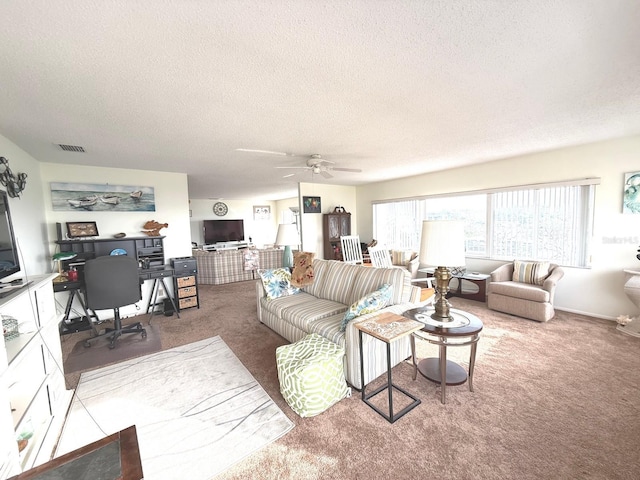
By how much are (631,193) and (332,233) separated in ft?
16.1

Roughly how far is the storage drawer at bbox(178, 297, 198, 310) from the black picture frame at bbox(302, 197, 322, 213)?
3039 millimetres

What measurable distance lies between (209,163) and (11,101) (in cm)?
216

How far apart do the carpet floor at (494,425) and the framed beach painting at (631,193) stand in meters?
1.65

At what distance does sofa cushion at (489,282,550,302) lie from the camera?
3408 mm

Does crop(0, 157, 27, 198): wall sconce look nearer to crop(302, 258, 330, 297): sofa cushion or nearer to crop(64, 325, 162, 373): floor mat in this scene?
crop(64, 325, 162, 373): floor mat

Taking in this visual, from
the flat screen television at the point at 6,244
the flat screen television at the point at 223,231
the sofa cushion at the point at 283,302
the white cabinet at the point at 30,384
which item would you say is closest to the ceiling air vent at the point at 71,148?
the flat screen television at the point at 6,244

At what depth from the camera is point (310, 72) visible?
5.52 ft

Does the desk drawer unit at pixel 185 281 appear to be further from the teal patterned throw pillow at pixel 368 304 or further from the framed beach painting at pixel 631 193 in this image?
the framed beach painting at pixel 631 193

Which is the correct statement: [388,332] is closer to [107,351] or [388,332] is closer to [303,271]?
[303,271]

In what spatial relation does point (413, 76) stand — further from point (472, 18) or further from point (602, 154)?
point (602, 154)

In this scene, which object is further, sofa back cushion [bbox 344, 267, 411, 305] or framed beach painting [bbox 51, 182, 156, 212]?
framed beach painting [bbox 51, 182, 156, 212]

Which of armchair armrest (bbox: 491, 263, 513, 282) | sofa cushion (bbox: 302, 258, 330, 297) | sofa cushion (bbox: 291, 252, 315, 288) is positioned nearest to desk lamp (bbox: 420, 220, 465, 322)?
sofa cushion (bbox: 302, 258, 330, 297)

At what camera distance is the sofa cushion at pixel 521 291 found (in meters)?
3.41

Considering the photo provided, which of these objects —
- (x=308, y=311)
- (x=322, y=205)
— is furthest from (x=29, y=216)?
(x=322, y=205)
